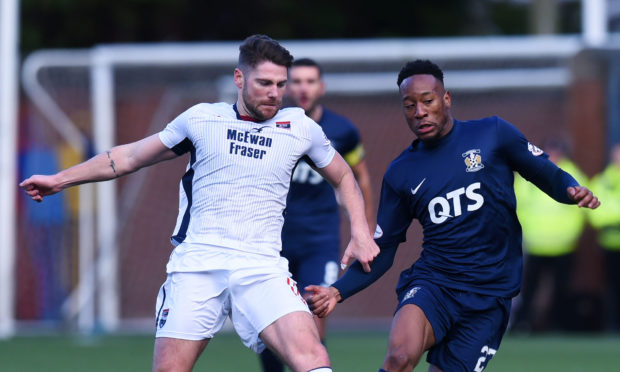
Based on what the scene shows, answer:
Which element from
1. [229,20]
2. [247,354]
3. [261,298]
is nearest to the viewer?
[261,298]

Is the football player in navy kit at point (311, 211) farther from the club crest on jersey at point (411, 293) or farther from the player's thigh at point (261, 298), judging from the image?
the player's thigh at point (261, 298)

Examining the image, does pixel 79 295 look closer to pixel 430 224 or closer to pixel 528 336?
pixel 528 336

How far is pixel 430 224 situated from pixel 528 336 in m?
7.50

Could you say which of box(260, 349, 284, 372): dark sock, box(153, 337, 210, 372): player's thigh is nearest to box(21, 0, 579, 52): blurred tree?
box(260, 349, 284, 372): dark sock

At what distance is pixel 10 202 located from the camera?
42.8 feet

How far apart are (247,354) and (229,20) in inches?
365

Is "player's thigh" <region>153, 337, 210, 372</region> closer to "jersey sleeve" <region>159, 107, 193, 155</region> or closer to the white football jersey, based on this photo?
the white football jersey

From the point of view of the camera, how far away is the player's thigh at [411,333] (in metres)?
5.55

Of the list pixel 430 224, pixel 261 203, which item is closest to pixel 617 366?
pixel 430 224

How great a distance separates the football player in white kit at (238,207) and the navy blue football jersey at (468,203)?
364 mm

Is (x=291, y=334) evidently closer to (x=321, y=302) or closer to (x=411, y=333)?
(x=321, y=302)

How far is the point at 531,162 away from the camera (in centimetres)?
591

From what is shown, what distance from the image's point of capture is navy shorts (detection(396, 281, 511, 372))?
5789 mm

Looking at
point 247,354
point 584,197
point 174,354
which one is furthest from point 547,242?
point 174,354
